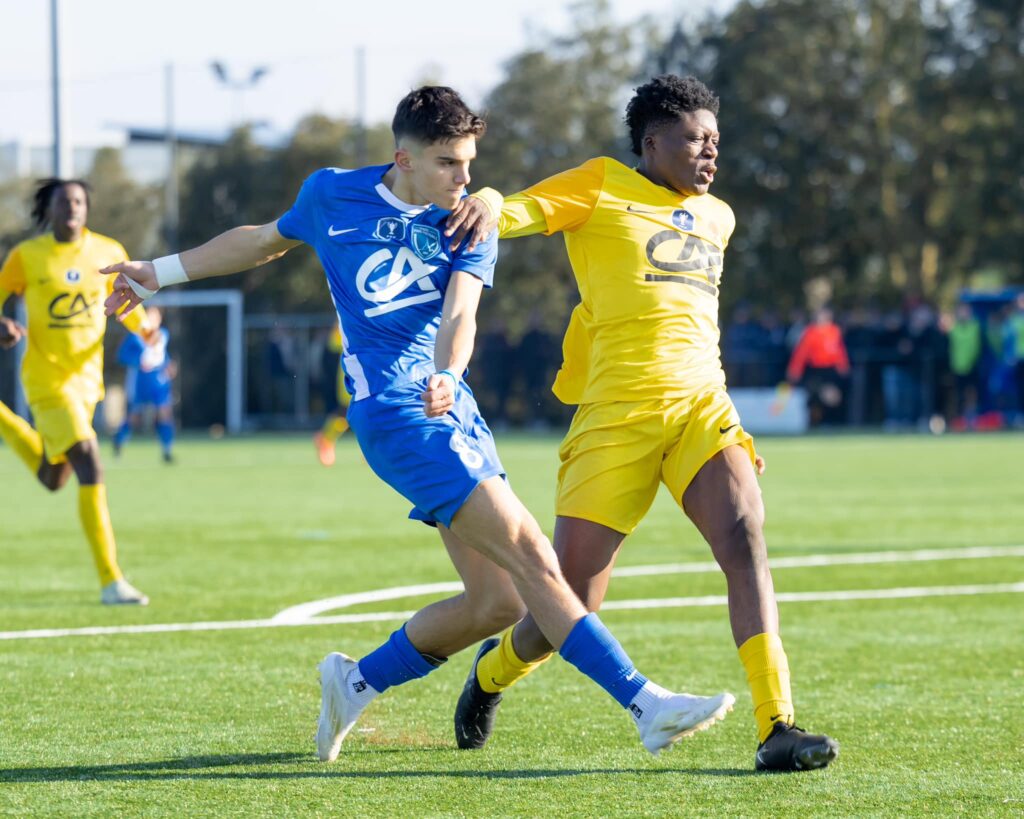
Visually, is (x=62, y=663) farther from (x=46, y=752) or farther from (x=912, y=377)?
(x=912, y=377)

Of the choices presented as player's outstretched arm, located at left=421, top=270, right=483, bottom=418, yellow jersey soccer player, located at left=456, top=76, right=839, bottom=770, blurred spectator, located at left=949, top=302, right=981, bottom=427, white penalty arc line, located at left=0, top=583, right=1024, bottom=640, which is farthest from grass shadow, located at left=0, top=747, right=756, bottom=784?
blurred spectator, located at left=949, top=302, right=981, bottom=427

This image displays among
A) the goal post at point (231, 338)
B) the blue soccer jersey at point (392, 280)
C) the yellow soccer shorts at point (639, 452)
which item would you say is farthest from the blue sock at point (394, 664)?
the goal post at point (231, 338)

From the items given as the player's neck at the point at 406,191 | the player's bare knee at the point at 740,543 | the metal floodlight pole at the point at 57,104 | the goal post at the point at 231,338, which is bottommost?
the goal post at the point at 231,338

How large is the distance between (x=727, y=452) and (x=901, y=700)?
1.55 m

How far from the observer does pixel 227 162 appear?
1635 inches

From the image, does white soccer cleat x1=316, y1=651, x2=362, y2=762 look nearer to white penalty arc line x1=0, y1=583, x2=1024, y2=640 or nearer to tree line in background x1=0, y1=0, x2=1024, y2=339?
white penalty arc line x1=0, y1=583, x2=1024, y2=640

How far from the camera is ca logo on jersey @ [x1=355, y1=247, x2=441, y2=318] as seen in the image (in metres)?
5.32

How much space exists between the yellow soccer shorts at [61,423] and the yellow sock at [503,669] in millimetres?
4408

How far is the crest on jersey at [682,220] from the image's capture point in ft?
19.2

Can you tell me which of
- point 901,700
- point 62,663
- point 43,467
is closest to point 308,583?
point 43,467

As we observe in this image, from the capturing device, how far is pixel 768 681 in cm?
532

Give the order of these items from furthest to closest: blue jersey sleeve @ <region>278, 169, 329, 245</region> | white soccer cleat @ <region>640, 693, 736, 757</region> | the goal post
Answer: the goal post → blue jersey sleeve @ <region>278, 169, 329, 245</region> → white soccer cleat @ <region>640, 693, 736, 757</region>

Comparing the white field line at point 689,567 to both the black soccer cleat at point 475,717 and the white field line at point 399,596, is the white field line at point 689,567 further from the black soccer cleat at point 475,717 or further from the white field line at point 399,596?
the black soccer cleat at point 475,717

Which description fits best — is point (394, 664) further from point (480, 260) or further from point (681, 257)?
point (681, 257)
